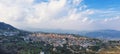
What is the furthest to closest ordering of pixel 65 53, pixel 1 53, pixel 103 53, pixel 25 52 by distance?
1. pixel 103 53
2. pixel 65 53
3. pixel 25 52
4. pixel 1 53

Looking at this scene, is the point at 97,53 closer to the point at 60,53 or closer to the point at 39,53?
the point at 60,53

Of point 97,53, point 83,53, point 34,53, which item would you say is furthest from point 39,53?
point 97,53

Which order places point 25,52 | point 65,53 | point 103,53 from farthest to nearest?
point 103,53
point 65,53
point 25,52

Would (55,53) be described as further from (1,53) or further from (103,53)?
(1,53)

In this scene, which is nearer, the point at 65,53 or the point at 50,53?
the point at 50,53

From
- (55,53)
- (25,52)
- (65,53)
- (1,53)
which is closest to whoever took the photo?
(1,53)

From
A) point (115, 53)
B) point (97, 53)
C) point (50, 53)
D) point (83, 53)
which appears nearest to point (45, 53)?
point (50, 53)

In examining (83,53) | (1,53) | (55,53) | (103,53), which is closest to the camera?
(1,53)

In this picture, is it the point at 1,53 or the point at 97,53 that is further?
the point at 97,53
